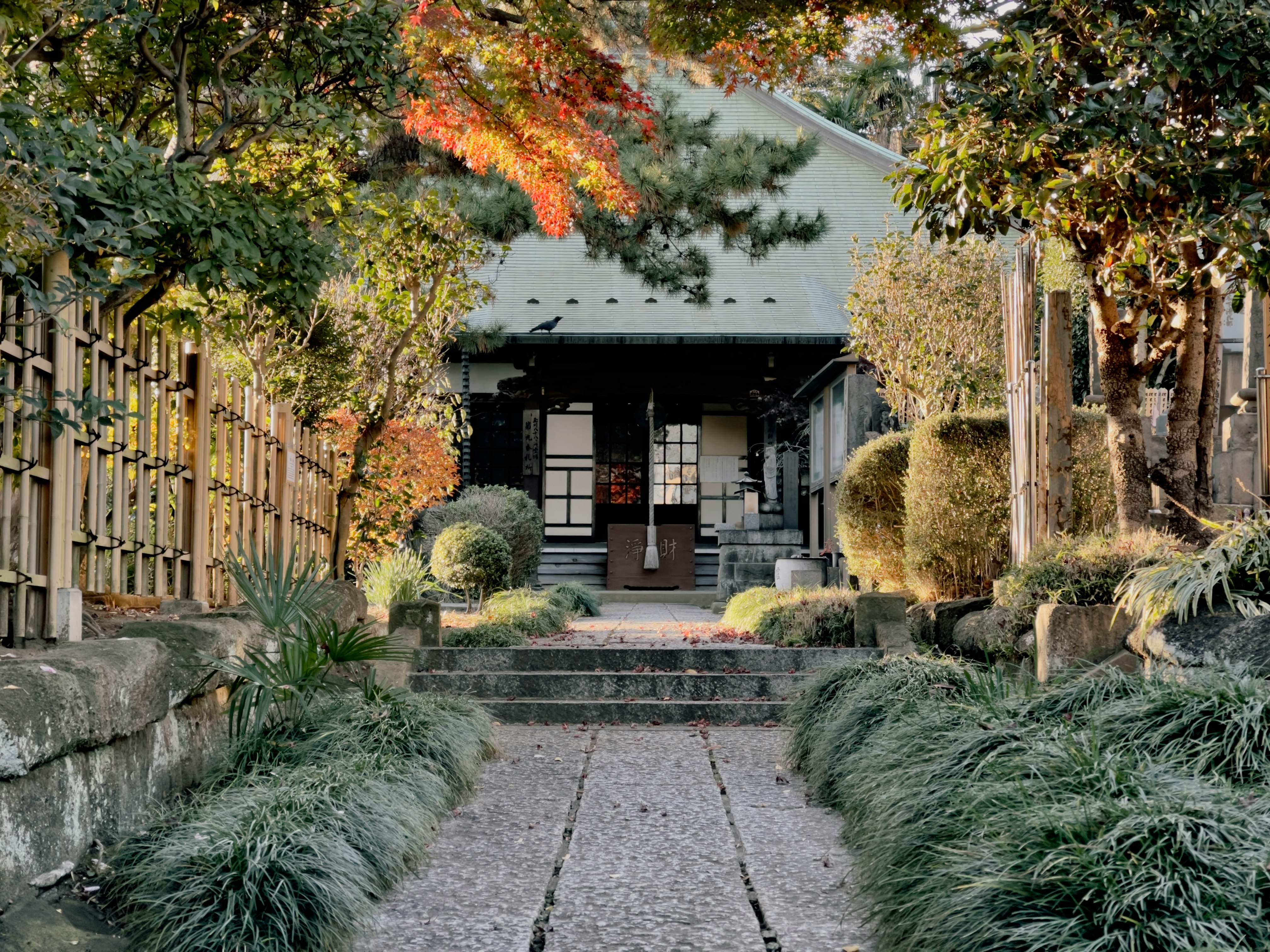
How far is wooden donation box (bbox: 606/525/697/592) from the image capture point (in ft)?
60.0

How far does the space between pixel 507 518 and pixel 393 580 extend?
136 inches

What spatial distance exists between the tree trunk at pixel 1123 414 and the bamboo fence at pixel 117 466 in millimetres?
4665

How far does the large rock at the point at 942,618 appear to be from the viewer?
8055mm

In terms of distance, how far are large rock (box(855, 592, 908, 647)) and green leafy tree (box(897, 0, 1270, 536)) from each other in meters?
1.71

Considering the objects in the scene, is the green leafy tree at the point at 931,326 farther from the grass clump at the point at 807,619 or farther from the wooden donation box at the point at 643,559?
the wooden donation box at the point at 643,559

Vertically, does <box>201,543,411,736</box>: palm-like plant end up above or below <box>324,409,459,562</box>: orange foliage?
below

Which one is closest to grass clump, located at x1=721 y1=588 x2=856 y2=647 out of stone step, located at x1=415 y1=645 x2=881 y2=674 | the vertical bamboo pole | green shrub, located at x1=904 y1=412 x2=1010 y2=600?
stone step, located at x1=415 y1=645 x2=881 y2=674

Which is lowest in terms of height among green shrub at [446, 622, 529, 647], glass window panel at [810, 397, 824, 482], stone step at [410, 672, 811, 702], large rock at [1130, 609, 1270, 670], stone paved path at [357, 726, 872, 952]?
stone paved path at [357, 726, 872, 952]

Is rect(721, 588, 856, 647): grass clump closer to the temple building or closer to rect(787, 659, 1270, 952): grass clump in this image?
rect(787, 659, 1270, 952): grass clump

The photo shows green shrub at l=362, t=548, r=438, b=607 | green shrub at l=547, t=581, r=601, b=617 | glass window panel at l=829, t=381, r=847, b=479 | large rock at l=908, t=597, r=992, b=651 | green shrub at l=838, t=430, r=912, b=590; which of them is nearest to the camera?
large rock at l=908, t=597, r=992, b=651

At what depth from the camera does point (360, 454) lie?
342 inches

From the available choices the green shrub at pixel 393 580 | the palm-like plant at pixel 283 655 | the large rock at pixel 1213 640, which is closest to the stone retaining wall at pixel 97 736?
the palm-like plant at pixel 283 655

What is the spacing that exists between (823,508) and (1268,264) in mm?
9145

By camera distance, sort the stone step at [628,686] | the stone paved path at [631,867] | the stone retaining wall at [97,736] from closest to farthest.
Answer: the stone retaining wall at [97,736] < the stone paved path at [631,867] < the stone step at [628,686]
